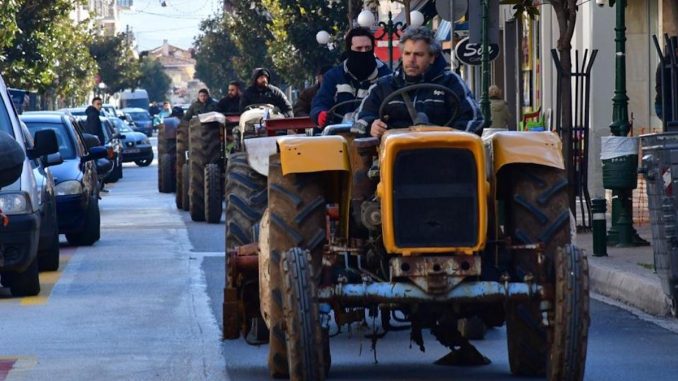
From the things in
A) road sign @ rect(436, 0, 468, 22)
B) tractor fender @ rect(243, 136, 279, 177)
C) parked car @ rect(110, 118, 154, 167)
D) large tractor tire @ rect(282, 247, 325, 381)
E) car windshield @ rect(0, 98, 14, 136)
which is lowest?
parked car @ rect(110, 118, 154, 167)

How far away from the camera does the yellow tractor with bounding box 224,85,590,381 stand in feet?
27.5

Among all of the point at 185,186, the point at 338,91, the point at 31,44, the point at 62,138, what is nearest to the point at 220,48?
the point at 31,44

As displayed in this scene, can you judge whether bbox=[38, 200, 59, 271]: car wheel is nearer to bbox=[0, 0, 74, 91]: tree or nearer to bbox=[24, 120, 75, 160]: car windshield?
bbox=[24, 120, 75, 160]: car windshield

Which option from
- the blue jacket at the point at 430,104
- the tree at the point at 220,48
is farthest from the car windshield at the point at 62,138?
the tree at the point at 220,48

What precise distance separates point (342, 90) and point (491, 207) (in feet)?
15.3

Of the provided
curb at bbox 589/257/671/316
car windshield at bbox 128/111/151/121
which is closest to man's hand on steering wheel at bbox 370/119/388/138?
curb at bbox 589/257/671/316

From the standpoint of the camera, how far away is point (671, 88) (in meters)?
19.2

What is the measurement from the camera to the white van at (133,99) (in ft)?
431

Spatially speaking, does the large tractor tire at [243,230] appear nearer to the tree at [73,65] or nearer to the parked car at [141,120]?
the tree at [73,65]

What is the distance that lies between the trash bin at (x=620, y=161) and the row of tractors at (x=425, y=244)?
7.53 meters

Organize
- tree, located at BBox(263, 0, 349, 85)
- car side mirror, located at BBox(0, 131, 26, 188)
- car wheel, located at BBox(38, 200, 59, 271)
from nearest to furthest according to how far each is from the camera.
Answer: car side mirror, located at BBox(0, 131, 26, 188), car wheel, located at BBox(38, 200, 59, 271), tree, located at BBox(263, 0, 349, 85)

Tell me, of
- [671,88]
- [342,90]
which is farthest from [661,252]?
[671,88]

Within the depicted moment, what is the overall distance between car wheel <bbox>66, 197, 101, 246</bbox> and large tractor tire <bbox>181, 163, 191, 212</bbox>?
630 centimetres

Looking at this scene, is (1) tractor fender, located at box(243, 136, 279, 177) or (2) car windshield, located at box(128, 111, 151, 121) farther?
(2) car windshield, located at box(128, 111, 151, 121)
